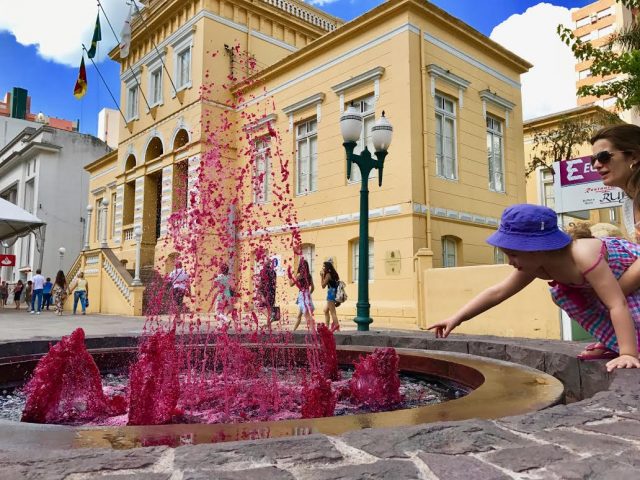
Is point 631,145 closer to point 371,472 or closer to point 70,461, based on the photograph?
point 371,472

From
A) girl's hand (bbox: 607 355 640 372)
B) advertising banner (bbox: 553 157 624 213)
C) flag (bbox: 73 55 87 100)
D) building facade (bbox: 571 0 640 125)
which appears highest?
building facade (bbox: 571 0 640 125)

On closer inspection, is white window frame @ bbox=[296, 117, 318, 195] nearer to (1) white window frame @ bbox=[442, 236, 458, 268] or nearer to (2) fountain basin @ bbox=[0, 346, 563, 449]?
(1) white window frame @ bbox=[442, 236, 458, 268]

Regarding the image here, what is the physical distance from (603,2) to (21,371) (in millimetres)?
55720

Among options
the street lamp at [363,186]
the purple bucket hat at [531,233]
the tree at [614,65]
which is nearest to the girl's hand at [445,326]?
the purple bucket hat at [531,233]

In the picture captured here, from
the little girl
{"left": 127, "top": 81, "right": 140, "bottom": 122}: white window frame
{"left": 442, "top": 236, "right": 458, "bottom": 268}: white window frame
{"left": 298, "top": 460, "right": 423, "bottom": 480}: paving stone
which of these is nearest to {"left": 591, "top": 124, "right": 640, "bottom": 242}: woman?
the little girl

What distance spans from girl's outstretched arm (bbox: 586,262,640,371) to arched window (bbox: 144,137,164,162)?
19.3 meters

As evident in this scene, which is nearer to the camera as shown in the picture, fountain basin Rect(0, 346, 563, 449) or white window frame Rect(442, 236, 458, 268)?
fountain basin Rect(0, 346, 563, 449)

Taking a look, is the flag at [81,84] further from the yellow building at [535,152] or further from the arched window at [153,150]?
the yellow building at [535,152]

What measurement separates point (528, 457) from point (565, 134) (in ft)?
56.0

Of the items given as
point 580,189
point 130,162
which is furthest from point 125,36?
point 580,189

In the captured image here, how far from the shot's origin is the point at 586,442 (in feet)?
4.67

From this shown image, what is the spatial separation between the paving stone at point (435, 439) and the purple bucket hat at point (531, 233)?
2.94 feet

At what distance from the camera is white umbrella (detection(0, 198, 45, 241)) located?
18.8 meters

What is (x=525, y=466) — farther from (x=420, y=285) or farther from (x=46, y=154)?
(x=46, y=154)
